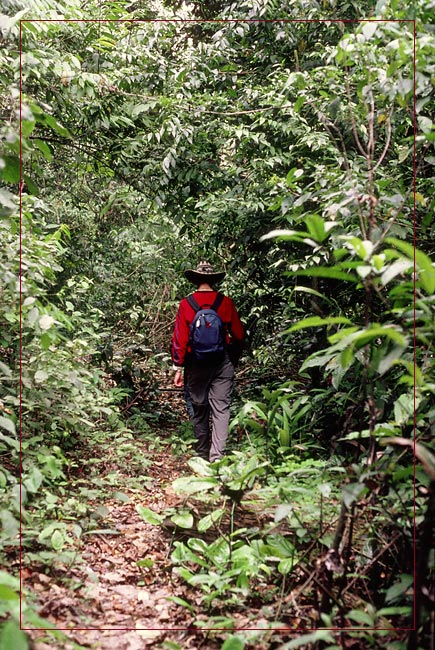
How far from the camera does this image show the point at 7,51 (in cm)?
507

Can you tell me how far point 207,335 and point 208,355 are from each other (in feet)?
0.63

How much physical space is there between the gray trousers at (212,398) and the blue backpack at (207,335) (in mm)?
197

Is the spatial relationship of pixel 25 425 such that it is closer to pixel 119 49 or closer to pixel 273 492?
pixel 273 492

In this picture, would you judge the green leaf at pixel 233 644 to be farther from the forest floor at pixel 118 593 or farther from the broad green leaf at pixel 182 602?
the broad green leaf at pixel 182 602

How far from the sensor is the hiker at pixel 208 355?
5461 millimetres

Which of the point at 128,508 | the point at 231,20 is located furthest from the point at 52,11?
the point at 128,508

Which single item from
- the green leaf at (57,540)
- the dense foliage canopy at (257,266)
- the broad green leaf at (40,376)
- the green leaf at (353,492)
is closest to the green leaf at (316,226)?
the dense foliage canopy at (257,266)

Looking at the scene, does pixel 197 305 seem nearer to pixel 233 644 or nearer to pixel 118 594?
pixel 118 594

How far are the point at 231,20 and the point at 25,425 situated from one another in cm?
442

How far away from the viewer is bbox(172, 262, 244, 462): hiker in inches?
215

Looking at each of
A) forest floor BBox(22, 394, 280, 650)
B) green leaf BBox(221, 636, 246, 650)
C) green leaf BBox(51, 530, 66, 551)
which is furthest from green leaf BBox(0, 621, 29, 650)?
green leaf BBox(51, 530, 66, 551)

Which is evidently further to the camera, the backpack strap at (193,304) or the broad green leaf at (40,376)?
the backpack strap at (193,304)

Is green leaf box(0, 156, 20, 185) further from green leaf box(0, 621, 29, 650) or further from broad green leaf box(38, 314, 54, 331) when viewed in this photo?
green leaf box(0, 621, 29, 650)

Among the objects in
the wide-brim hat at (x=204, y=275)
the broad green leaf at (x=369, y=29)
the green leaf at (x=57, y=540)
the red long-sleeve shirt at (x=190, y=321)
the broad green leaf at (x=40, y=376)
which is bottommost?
the green leaf at (x=57, y=540)
